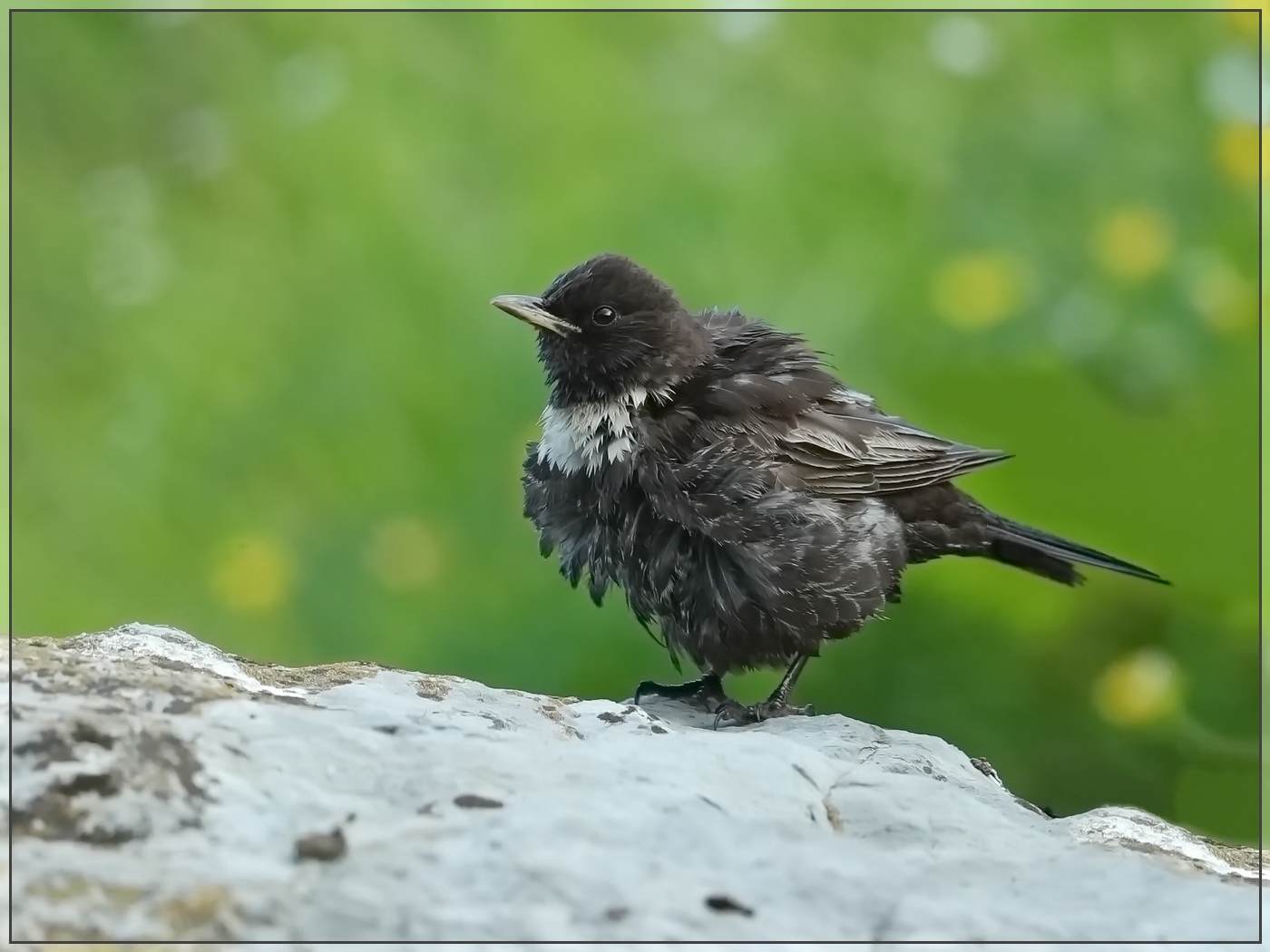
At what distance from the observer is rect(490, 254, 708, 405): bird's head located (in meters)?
4.77

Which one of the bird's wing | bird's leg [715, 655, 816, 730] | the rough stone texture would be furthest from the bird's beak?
the rough stone texture

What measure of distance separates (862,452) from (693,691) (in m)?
1.11

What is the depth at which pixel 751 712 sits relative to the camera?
4613mm

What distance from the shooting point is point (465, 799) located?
105 inches

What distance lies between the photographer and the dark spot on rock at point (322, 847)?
2.42m

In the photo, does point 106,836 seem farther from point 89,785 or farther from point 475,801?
point 475,801

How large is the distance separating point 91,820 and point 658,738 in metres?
1.33

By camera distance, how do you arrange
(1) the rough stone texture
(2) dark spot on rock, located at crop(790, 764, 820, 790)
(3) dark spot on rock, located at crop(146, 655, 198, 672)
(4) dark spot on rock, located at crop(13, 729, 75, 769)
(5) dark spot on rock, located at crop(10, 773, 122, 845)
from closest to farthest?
(1) the rough stone texture < (5) dark spot on rock, located at crop(10, 773, 122, 845) < (4) dark spot on rock, located at crop(13, 729, 75, 769) < (2) dark spot on rock, located at crop(790, 764, 820, 790) < (3) dark spot on rock, located at crop(146, 655, 198, 672)

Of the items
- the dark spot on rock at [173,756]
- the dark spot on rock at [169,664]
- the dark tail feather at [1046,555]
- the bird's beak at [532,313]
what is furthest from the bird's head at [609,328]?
the dark spot on rock at [173,756]

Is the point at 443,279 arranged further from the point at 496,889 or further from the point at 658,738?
the point at 496,889

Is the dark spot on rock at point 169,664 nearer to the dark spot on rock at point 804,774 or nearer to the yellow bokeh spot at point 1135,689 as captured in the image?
the dark spot on rock at point 804,774

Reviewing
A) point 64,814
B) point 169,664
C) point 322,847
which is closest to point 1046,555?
point 169,664

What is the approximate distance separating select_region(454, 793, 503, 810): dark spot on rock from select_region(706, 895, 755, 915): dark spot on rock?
1.63ft

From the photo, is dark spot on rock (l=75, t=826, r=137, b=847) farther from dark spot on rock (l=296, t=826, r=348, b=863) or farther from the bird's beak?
the bird's beak
